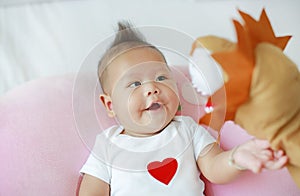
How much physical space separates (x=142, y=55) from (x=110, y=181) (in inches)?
10.0

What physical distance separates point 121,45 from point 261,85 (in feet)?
1.34

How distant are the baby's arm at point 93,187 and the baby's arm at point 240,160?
0.19 m

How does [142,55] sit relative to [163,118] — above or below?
above

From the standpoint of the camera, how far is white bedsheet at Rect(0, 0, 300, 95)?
4.19 feet

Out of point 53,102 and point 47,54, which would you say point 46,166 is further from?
point 47,54

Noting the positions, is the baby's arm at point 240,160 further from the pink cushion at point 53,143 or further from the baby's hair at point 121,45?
the baby's hair at point 121,45

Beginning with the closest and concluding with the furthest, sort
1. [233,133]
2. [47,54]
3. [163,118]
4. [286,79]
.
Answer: [286,79] → [163,118] → [233,133] → [47,54]

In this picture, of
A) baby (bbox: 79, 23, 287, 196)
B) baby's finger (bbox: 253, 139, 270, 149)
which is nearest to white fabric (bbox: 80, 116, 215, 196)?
baby (bbox: 79, 23, 287, 196)

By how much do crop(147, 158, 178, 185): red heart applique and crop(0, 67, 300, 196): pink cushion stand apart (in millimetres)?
117

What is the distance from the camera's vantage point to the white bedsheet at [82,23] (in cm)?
128

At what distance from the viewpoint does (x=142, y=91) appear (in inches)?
34.8

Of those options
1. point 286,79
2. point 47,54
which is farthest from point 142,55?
point 47,54

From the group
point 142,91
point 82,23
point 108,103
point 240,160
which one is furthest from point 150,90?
point 82,23

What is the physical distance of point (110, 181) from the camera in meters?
0.93
